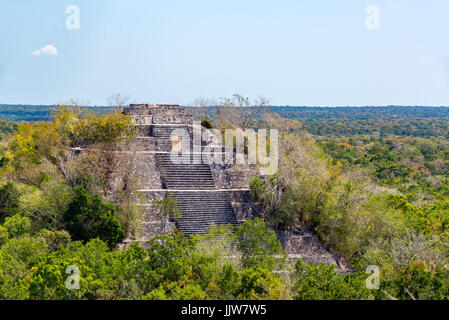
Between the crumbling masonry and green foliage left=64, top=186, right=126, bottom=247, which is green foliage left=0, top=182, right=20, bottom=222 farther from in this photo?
the crumbling masonry

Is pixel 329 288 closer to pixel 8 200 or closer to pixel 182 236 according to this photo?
pixel 182 236

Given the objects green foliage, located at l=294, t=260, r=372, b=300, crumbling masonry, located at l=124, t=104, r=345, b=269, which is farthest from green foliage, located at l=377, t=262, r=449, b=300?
crumbling masonry, located at l=124, t=104, r=345, b=269

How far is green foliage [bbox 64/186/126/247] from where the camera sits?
17.0 metres

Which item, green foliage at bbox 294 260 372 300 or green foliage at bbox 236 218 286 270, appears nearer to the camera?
green foliage at bbox 294 260 372 300

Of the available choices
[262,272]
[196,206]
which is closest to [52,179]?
[196,206]

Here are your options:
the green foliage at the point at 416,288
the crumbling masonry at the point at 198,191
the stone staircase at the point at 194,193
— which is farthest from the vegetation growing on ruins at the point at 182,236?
the stone staircase at the point at 194,193

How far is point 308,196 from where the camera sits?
68.2 feet

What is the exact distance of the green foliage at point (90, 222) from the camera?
668 inches

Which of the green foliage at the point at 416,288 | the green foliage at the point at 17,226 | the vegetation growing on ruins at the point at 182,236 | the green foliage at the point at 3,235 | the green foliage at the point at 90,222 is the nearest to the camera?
the green foliage at the point at 416,288

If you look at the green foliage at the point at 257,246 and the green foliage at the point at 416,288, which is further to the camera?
the green foliage at the point at 257,246

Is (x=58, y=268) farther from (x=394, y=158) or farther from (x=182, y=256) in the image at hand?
(x=394, y=158)

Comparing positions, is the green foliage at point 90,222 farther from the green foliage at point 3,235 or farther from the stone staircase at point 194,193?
the stone staircase at point 194,193

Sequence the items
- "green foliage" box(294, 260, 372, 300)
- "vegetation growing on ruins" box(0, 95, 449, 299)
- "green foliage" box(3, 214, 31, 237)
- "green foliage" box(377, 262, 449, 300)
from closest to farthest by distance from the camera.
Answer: "green foliage" box(294, 260, 372, 300), "green foliage" box(377, 262, 449, 300), "vegetation growing on ruins" box(0, 95, 449, 299), "green foliage" box(3, 214, 31, 237)

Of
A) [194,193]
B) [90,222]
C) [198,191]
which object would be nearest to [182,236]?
[194,193]
